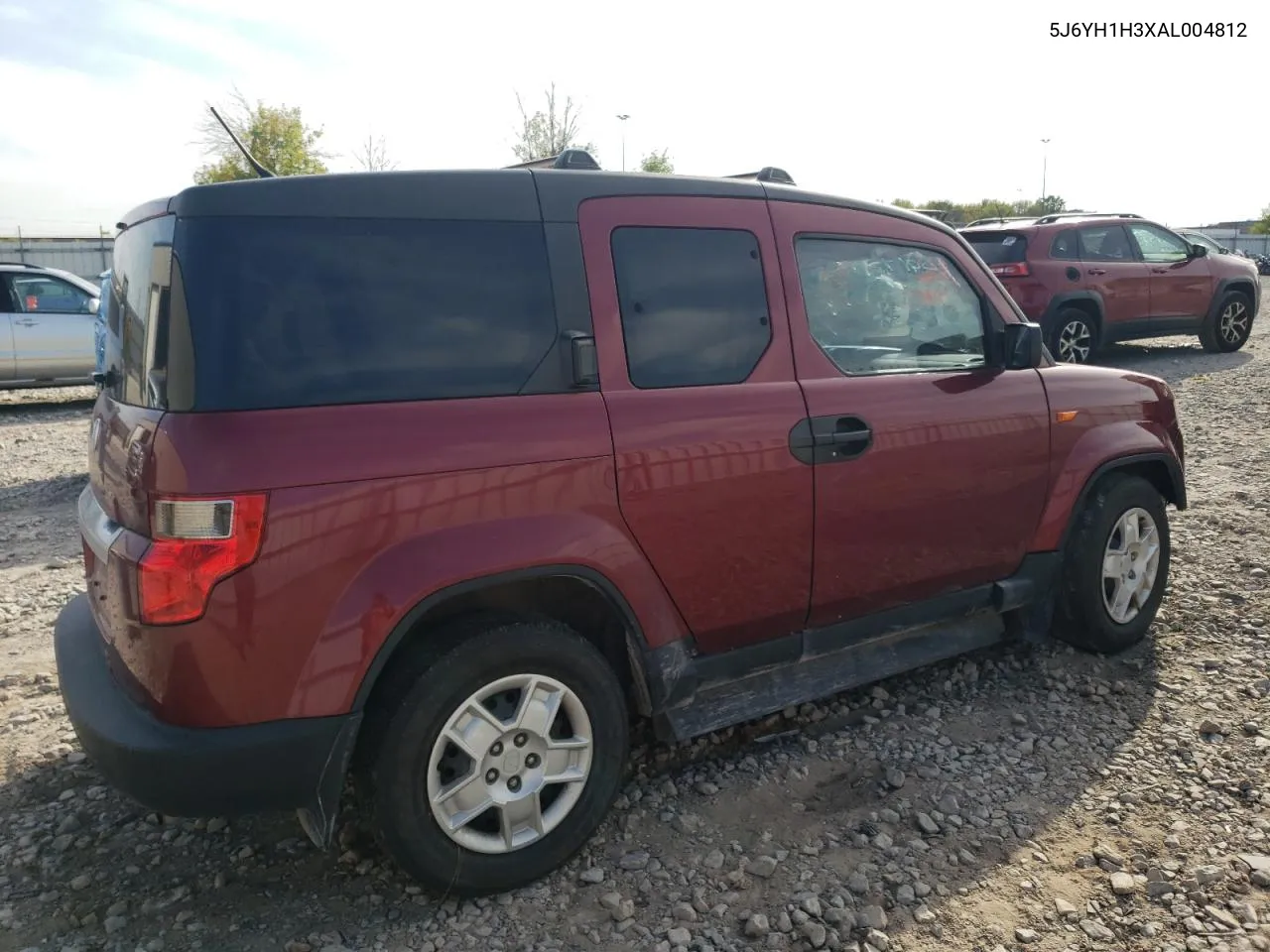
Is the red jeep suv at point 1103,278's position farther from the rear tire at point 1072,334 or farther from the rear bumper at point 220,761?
the rear bumper at point 220,761

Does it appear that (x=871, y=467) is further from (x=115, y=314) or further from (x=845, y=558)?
(x=115, y=314)

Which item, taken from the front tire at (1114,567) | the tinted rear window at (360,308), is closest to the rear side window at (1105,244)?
the front tire at (1114,567)

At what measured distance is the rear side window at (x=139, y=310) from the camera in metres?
2.41

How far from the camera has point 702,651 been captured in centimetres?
311

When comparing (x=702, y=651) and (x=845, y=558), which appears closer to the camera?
(x=702, y=651)

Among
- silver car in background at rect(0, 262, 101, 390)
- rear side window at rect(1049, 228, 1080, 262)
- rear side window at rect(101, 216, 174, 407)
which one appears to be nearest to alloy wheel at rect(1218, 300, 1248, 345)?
rear side window at rect(1049, 228, 1080, 262)

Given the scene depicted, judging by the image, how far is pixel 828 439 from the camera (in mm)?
3197

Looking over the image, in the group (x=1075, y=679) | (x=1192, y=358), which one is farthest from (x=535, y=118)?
(x=1075, y=679)

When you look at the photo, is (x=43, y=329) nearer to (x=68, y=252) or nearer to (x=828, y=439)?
(x=828, y=439)

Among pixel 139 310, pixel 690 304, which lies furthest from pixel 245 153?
pixel 690 304

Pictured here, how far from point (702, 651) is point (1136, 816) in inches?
57.7

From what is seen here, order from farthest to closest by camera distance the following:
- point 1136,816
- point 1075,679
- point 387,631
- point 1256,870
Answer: point 1075,679 → point 1136,816 → point 1256,870 → point 387,631

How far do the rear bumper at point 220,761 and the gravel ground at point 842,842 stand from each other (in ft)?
1.56

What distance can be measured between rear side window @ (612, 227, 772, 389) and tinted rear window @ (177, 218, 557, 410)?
294 mm
